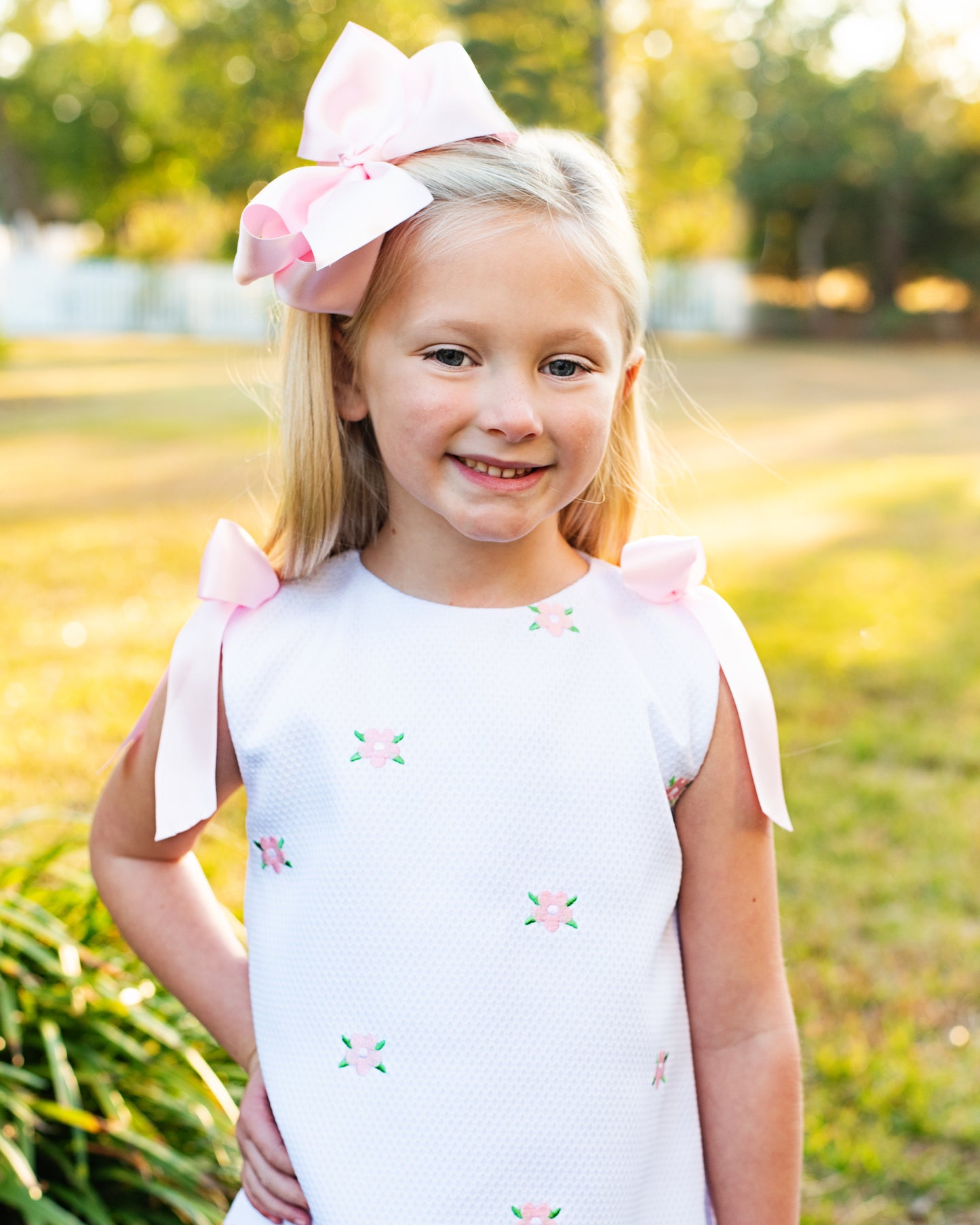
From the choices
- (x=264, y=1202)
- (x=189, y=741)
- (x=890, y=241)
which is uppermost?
(x=189, y=741)

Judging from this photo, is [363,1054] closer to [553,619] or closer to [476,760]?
[476,760]

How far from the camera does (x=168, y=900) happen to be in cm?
158

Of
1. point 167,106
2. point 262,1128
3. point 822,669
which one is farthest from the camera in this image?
point 167,106

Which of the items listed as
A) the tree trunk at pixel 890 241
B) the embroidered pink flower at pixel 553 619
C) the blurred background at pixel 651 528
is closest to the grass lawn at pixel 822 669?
the blurred background at pixel 651 528

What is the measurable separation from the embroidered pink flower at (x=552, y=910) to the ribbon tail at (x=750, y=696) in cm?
24

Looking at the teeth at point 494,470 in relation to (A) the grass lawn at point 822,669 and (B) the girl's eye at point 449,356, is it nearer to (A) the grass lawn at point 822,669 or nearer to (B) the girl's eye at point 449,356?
(B) the girl's eye at point 449,356

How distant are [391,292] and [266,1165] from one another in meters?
0.92

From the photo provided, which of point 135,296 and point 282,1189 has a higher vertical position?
point 282,1189

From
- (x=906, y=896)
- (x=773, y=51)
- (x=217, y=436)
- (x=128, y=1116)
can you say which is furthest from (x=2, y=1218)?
(x=773, y=51)

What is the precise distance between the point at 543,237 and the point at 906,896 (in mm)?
2573

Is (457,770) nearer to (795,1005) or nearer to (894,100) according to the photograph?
(795,1005)

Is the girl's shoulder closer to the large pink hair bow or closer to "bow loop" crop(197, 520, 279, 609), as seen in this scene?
"bow loop" crop(197, 520, 279, 609)

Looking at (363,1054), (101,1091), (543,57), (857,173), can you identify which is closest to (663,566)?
(363,1054)

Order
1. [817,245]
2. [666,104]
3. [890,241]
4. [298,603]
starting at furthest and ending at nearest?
[817,245], [890,241], [666,104], [298,603]
